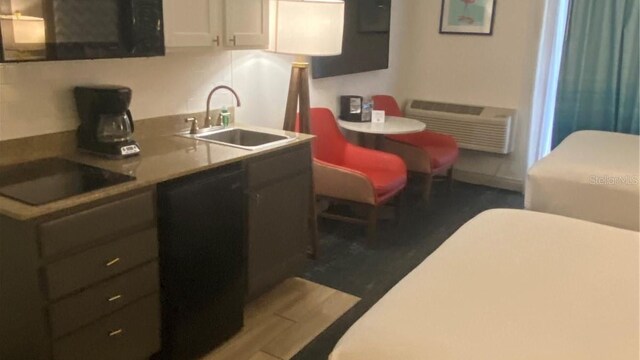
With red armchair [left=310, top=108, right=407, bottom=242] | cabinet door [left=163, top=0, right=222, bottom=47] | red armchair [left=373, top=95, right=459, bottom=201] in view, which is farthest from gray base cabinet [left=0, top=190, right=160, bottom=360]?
red armchair [left=373, top=95, right=459, bottom=201]

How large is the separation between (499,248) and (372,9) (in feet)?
9.75

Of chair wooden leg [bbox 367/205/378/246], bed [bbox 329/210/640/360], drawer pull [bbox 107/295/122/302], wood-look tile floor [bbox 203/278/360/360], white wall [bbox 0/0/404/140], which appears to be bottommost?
wood-look tile floor [bbox 203/278/360/360]

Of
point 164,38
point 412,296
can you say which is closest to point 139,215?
point 164,38

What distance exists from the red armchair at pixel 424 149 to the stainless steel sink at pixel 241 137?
1691 millimetres

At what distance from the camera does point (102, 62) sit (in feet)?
9.00

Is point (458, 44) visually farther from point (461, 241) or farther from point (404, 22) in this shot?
point (461, 241)

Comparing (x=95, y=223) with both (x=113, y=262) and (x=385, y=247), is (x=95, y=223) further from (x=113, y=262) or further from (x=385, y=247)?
(x=385, y=247)

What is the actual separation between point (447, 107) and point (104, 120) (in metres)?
3.56

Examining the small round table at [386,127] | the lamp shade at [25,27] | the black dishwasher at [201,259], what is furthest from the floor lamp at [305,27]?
the lamp shade at [25,27]

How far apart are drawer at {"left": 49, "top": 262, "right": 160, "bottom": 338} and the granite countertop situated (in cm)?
34

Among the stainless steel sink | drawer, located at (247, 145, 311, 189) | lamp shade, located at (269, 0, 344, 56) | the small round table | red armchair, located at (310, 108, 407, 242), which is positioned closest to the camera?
drawer, located at (247, 145, 311, 189)

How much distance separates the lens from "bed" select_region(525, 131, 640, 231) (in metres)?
3.17

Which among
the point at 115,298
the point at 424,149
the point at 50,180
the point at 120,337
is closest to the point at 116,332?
the point at 120,337

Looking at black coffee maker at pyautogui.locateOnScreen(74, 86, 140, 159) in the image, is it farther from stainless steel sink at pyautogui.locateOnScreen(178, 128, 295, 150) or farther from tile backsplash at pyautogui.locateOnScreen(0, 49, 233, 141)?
stainless steel sink at pyautogui.locateOnScreen(178, 128, 295, 150)
